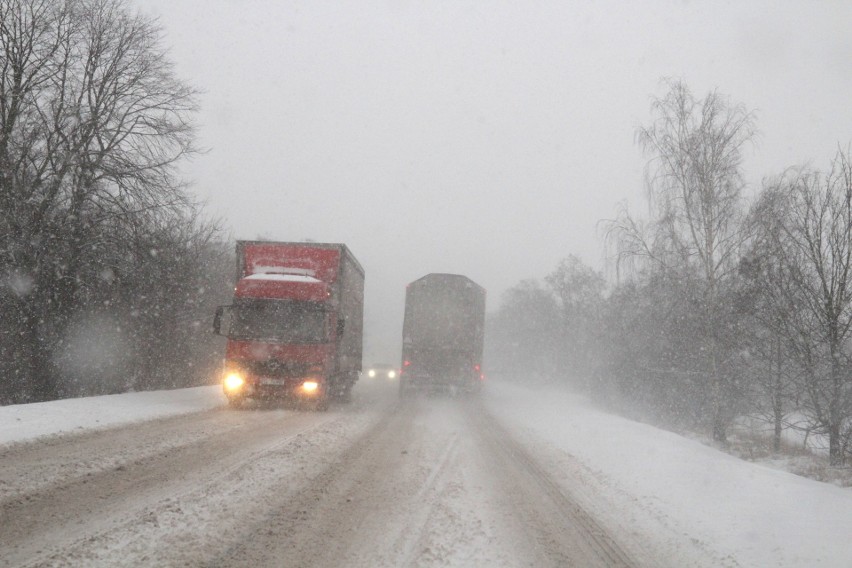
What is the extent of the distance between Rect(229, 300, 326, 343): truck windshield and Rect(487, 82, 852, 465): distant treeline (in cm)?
1036

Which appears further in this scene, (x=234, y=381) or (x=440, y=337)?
(x=440, y=337)

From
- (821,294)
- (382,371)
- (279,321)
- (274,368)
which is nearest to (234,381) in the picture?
(274,368)

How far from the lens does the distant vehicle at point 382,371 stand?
4581 centimetres

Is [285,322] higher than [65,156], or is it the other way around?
[65,156]

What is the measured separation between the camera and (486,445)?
1065cm

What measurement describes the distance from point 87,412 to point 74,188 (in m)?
9.94

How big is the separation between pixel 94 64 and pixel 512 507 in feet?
65.0

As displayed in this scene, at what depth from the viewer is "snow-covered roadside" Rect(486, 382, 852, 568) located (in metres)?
4.93

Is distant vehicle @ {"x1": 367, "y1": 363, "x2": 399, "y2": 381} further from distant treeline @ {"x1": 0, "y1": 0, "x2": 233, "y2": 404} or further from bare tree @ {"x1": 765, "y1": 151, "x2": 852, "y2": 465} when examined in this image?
bare tree @ {"x1": 765, "y1": 151, "x2": 852, "y2": 465}

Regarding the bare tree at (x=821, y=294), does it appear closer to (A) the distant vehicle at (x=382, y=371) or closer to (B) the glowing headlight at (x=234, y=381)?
(B) the glowing headlight at (x=234, y=381)

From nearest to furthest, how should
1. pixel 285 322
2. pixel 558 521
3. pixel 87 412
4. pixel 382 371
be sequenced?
pixel 558 521 < pixel 87 412 < pixel 285 322 < pixel 382 371

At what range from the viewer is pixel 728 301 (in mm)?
16562

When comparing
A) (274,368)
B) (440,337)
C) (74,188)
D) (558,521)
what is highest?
(74,188)

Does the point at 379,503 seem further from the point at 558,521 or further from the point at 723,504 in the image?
the point at 723,504
